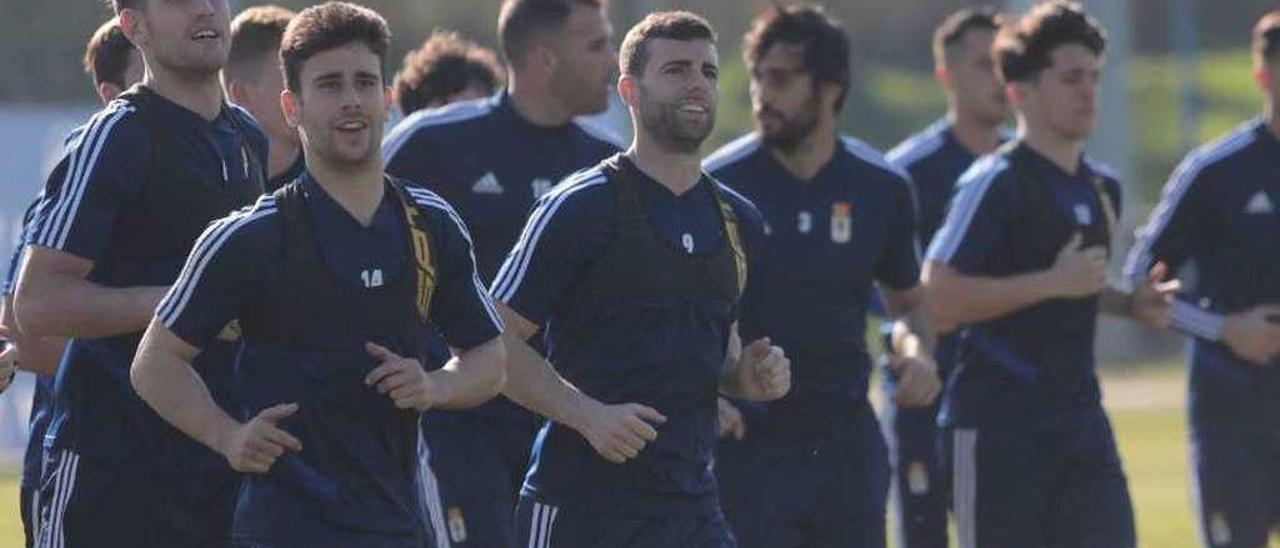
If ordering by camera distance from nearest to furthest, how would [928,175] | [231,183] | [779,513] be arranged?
[231,183]
[779,513]
[928,175]

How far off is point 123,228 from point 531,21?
289cm

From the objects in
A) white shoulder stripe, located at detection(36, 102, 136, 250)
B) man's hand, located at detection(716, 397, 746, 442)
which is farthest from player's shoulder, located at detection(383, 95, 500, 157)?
white shoulder stripe, located at detection(36, 102, 136, 250)

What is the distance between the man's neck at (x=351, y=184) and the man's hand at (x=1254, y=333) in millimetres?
5135

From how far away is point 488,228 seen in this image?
9.66 meters

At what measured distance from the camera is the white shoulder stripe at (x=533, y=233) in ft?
25.5

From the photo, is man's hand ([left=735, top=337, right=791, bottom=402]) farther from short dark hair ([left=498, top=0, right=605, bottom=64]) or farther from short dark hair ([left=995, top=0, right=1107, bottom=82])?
short dark hair ([left=995, top=0, right=1107, bottom=82])

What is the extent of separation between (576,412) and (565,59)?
8.53 feet

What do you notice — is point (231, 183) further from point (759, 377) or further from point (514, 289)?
point (759, 377)

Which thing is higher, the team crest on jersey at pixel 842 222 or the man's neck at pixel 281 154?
the man's neck at pixel 281 154

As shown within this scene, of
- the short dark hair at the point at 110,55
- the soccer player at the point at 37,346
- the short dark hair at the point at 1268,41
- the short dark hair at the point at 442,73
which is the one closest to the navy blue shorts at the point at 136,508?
the soccer player at the point at 37,346

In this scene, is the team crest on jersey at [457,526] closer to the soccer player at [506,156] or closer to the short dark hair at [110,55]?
the soccer player at [506,156]

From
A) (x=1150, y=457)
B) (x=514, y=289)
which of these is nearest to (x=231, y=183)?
(x=514, y=289)

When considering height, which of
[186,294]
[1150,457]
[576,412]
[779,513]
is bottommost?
[1150,457]

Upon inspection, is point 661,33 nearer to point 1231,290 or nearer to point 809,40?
point 809,40
